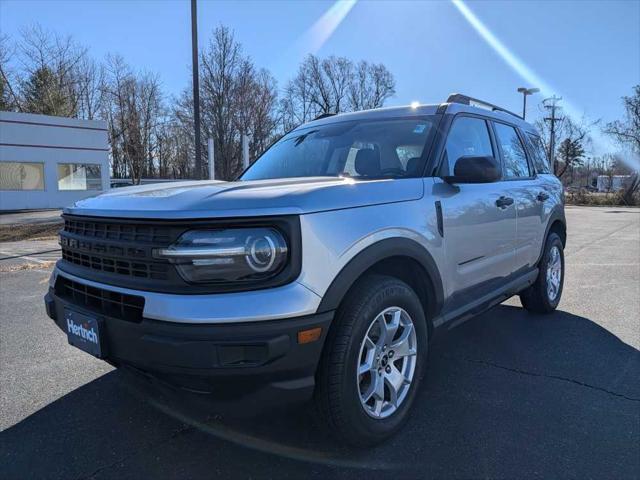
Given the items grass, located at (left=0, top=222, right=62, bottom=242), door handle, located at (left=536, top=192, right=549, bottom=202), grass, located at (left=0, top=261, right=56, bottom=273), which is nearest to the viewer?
door handle, located at (left=536, top=192, right=549, bottom=202)

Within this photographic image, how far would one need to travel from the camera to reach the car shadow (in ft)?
8.31

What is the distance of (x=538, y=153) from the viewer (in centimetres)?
539

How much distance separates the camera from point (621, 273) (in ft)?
26.0

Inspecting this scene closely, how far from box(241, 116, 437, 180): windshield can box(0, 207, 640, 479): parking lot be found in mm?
1568

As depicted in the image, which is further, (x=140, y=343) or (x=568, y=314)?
(x=568, y=314)

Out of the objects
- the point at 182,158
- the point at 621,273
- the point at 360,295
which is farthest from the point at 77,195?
the point at 182,158

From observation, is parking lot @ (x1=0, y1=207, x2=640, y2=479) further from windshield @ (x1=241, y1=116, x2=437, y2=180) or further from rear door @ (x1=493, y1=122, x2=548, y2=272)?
windshield @ (x1=241, y1=116, x2=437, y2=180)

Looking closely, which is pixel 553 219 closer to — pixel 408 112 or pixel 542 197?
pixel 542 197

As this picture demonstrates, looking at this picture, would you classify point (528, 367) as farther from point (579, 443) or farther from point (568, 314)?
point (568, 314)

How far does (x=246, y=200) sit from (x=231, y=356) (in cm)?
70

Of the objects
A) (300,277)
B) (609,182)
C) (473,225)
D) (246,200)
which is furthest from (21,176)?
(609,182)

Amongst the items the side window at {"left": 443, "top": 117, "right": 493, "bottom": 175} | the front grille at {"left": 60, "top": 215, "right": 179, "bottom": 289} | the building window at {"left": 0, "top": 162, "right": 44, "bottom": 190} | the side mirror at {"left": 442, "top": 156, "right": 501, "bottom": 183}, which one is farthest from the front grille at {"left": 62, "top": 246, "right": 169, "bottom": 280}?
the building window at {"left": 0, "top": 162, "right": 44, "bottom": 190}

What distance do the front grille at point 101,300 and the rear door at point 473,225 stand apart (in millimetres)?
1887

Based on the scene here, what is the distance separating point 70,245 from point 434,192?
2.19m
